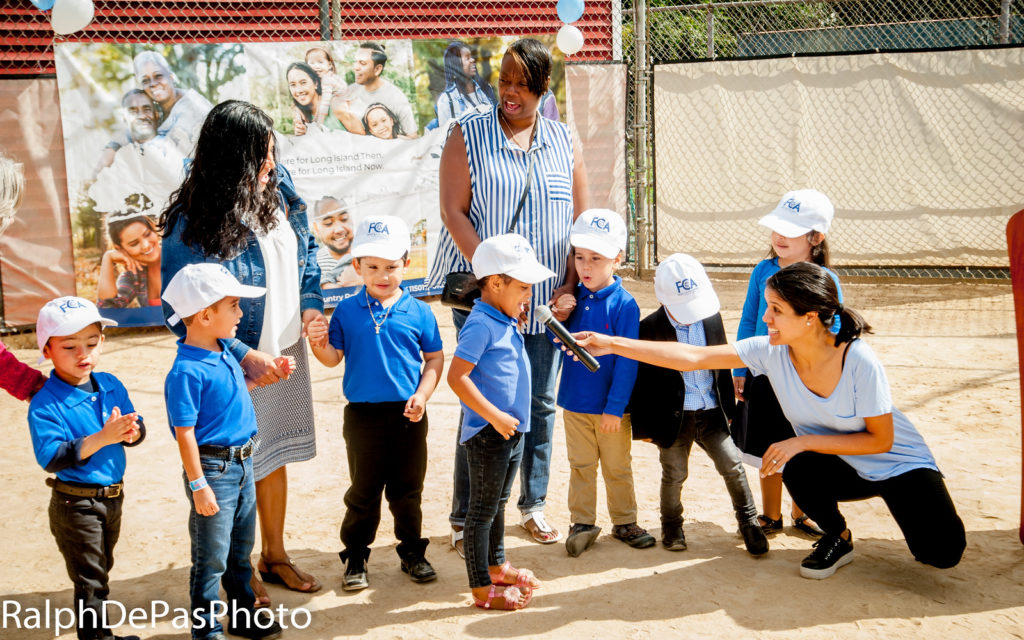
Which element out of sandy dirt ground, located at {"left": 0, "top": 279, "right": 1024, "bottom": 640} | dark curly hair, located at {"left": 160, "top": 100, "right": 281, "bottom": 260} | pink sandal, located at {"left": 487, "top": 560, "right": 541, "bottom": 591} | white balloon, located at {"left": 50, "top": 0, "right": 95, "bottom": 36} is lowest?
sandy dirt ground, located at {"left": 0, "top": 279, "right": 1024, "bottom": 640}

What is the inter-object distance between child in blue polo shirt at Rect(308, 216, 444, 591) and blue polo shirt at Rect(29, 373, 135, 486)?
0.73 m

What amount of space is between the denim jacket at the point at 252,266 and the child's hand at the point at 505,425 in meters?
0.81

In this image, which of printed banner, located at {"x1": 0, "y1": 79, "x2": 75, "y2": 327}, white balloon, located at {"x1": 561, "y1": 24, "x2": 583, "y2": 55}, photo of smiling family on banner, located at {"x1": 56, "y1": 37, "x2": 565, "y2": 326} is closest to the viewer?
printed banner, located at {"x1": 0, "y1": 79, "x2": 75, "y2": 327}

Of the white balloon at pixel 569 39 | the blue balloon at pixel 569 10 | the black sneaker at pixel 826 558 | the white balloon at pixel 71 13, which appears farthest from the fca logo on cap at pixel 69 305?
the white balloon at pixel 569 39

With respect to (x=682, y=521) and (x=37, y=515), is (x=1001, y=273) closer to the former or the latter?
(x=682, y=521)

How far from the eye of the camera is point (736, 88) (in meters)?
9.73

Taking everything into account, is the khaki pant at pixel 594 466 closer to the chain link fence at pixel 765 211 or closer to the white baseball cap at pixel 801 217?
the white baseball cap at pixel 801 217

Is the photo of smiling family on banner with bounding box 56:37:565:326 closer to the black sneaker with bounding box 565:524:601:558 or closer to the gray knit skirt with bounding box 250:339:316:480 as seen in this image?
the gray knit skirt with bounding box 250:339:316:480

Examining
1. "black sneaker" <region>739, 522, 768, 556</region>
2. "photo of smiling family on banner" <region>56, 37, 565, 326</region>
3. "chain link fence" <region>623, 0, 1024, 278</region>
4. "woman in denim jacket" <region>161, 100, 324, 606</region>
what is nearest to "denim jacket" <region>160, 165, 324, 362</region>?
"woman in denim jacket" <region>161, 100, 324, 606</region>

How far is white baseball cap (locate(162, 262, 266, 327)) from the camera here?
9.45 ft

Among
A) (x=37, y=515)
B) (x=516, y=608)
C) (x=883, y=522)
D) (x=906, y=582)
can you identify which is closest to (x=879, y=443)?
(x=906, y=582)

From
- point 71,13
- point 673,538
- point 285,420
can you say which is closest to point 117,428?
point 285,420

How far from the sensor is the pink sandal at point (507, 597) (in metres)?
3.28

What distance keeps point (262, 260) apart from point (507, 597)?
144 centimetres
